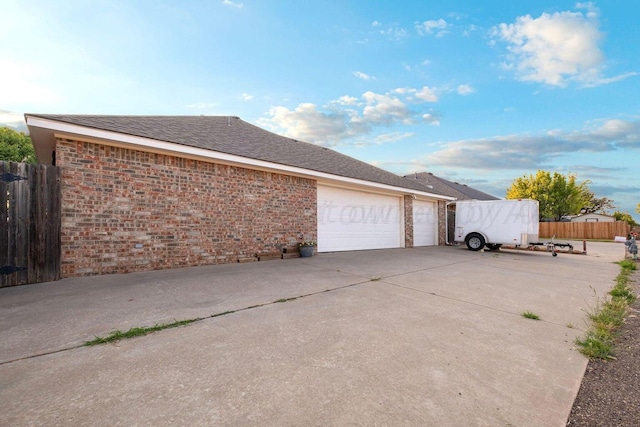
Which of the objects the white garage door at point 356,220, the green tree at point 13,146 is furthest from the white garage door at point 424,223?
the green tree at point 13,146

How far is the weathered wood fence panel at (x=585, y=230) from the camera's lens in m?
25.4

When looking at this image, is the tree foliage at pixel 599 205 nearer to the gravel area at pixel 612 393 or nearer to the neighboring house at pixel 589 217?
the neighboring house at pixel 589 217

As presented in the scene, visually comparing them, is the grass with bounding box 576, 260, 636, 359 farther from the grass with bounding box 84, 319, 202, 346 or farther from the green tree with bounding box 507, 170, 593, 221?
the green tree with bounding box 507, 170, 593, 221

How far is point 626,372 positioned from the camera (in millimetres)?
2508

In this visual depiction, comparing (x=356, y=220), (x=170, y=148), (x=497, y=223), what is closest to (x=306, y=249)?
(x=356, y=220)

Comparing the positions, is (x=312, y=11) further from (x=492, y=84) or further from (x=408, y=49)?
(x=492, y=84)

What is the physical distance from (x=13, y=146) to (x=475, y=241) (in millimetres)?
33907

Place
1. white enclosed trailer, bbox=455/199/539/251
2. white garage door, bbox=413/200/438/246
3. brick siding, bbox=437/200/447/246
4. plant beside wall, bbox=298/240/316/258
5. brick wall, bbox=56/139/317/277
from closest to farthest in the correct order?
brick wall, bbox=56/139/317/277 → plant beside wall, bbox=298/240/316/258 → white enclosed trailer, bbox=455/199/539/251 → white garage door, bbox=413/200/438/246 → brick siding, bbox=437/200/447/246

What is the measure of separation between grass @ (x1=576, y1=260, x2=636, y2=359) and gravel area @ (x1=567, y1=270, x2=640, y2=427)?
0.32 ft

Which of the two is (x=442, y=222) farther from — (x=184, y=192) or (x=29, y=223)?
(x=29, y=223)

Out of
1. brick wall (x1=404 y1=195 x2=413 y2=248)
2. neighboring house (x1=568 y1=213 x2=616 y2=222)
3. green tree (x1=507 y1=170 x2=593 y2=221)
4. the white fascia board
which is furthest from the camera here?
neighboring house (x1=568 y1=213 x2=616 y2=222)

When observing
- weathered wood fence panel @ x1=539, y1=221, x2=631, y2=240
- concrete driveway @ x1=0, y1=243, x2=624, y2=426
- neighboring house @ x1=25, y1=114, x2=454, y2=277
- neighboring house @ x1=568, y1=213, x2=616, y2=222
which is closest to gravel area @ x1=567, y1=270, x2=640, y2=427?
concrete driveway @ x1=0, y1=243, x2=624, y2=426

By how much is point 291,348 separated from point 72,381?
177 centimetres

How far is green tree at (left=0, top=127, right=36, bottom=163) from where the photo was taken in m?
21.4
